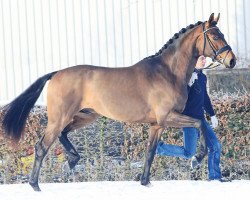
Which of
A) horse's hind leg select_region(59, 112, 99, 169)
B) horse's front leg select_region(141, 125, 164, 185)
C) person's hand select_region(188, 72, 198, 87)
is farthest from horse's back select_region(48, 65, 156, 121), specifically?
person's hand select_region(188, 72, 198, 87)

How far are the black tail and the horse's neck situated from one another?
57.3 inches

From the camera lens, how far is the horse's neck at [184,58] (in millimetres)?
7496

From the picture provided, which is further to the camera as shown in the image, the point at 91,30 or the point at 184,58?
the point at 91,30

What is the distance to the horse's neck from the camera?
7496 mm

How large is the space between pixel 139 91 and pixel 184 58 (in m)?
0.58

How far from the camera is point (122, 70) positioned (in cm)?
760

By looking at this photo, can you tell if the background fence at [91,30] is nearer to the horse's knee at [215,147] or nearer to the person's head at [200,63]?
the person's head at [200,63]

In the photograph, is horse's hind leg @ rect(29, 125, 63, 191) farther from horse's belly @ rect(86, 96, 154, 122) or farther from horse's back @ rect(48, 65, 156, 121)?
horse's belly @ rect(86, 96, 154, 122)

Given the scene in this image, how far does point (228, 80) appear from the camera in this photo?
1109cm

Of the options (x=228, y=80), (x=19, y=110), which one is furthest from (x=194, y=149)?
(x=228, y=80)

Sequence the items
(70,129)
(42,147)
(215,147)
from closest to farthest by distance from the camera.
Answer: (42,147), (215,147), (70,129)

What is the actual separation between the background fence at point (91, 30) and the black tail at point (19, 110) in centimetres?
339

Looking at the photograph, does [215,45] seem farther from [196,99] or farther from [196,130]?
[196,130]

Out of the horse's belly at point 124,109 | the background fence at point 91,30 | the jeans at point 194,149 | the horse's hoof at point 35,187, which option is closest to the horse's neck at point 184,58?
the horse's belly at point 124,109
